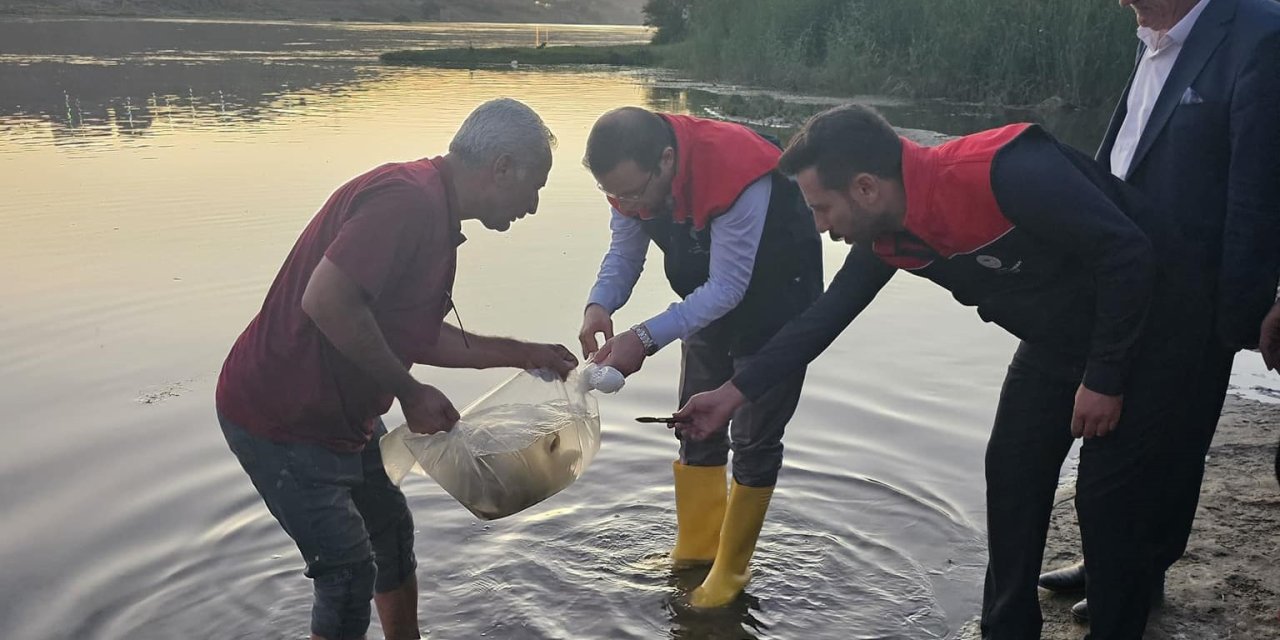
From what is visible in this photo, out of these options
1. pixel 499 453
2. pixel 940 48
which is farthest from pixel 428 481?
pixel 940 48

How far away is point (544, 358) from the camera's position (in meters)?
3.59

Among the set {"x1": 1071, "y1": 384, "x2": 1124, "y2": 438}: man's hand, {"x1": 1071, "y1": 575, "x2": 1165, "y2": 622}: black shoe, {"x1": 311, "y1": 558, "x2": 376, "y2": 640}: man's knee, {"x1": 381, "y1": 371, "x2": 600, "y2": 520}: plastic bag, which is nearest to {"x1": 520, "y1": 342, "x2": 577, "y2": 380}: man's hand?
{"x1": 381, "y1": 371, "x2": 600, "y2": 520}: plastic bag

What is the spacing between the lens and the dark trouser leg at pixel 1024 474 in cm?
305

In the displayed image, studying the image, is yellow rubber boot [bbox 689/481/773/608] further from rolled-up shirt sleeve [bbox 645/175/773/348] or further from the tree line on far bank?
the tree line on far bank

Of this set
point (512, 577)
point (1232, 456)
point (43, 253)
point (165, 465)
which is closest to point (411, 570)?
point (512, 577)

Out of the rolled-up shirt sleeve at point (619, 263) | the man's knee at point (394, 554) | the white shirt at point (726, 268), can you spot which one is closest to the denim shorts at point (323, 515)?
the man's knee at point (394, 554)

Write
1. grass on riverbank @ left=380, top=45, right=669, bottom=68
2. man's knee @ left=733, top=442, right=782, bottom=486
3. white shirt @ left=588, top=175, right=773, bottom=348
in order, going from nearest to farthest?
white shirt @ left=588, top=175, right=773, bottom=348, man's knee @ left=733, top=442, right=782, bottom=486, grass on riverbank @ left=380, top=45, right=669, bottom=68

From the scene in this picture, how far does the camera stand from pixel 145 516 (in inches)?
187

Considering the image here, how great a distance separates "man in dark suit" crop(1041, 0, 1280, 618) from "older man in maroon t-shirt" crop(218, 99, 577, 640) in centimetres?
172

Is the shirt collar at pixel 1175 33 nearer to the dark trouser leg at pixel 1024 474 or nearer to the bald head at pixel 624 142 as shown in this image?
the dark trouser leg at pixel 1024 474

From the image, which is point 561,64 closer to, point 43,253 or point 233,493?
point 43,253

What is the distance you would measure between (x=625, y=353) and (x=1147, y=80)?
1.80m

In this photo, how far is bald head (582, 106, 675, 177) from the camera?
3.47m

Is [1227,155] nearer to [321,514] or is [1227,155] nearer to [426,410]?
[426,410]
